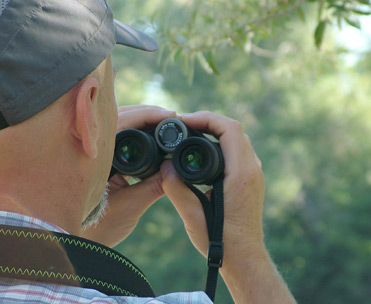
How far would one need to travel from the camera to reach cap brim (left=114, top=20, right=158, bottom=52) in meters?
1.63

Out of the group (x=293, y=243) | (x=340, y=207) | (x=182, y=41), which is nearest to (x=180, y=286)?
(x=293, y=243)

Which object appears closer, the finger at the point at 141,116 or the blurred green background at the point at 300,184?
the finger at the point at 141,116

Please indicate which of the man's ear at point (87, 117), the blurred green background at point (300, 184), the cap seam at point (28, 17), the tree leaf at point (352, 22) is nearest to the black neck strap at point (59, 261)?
the man's ear at point (87, 117)

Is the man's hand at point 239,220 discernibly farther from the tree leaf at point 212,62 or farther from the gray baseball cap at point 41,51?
the gray baseball cap at point 41,51

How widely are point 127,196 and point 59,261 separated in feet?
2.78

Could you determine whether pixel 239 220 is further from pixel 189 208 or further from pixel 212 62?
pixel 212 62

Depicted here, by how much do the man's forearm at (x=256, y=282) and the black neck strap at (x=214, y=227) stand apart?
0.23ft

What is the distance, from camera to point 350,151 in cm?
1480

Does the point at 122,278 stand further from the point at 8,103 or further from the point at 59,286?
the point at 8,103

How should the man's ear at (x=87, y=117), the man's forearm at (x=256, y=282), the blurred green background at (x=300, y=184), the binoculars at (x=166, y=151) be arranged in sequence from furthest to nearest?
the blurred green background at (x=300, y=184)
the binoculars at (x=166, y=151)
the man's forearm at (x=256, y=282)
the man's ear at (x=87, y=117)

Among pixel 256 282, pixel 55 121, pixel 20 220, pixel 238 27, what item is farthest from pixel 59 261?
pixel 238 27

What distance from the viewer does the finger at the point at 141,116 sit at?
200cm

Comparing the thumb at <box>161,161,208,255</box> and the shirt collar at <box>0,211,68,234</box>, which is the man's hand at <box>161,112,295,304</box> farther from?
the shirt collar at <box>0,211,68,234</box>

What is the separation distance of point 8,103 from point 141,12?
14689mm
